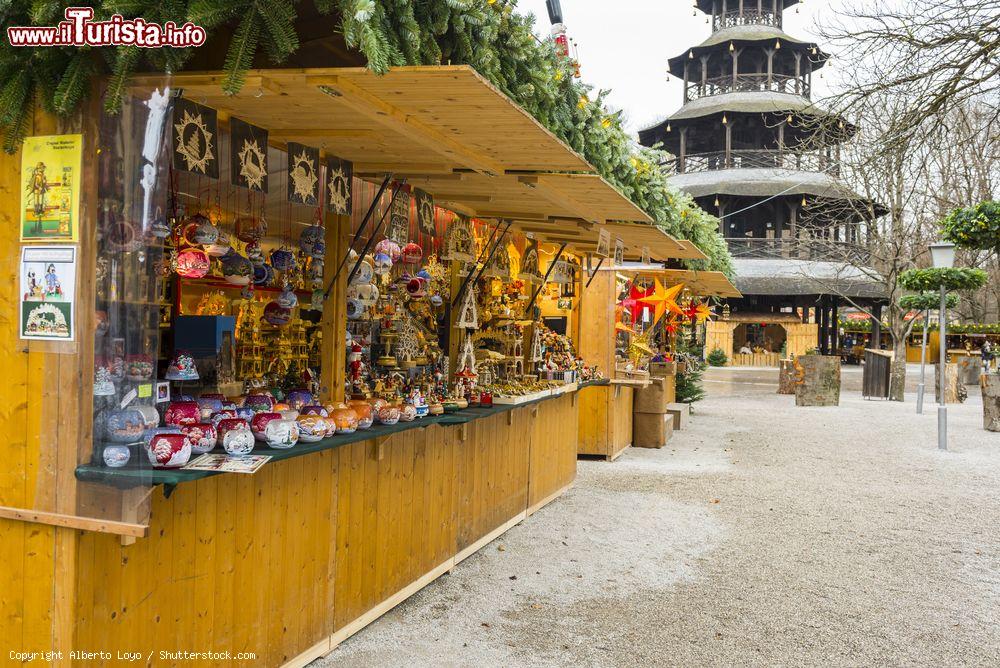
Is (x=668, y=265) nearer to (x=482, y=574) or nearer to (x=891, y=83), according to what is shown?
(x=891, y=83)

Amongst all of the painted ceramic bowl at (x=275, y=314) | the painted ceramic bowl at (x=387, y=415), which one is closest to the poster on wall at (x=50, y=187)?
the painted ceramic bowl at (x=275, y=314)

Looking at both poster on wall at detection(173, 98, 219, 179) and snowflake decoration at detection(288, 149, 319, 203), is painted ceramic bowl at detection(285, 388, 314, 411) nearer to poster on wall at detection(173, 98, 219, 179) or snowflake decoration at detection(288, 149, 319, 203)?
snowflake decoration at detection(288, 149, 319, 203)

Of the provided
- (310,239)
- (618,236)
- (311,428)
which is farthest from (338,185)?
(618,236)

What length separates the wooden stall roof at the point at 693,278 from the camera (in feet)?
41.9

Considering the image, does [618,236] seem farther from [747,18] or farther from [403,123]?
[747,18]

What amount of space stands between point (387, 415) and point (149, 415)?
164 centimetres

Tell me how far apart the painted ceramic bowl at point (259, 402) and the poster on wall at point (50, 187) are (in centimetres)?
130

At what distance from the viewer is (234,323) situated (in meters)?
4.42

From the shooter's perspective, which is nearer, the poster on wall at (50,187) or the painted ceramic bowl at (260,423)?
the poster on wall at (50,187)

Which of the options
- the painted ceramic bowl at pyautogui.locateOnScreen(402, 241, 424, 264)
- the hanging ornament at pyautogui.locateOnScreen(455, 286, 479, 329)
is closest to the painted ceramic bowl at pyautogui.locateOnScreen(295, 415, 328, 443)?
the painted ceramic bowl at pyautogui.locateOnScreen(402, 241, 424, 264)

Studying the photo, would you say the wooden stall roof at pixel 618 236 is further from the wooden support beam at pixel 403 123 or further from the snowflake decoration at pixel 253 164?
the snowflake decoration at pixel 253 164

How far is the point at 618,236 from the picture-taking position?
8141mm

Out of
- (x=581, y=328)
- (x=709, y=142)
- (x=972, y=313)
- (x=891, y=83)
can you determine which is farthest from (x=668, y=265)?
(x=972, y=313)

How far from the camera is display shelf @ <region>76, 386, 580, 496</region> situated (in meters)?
2.85
